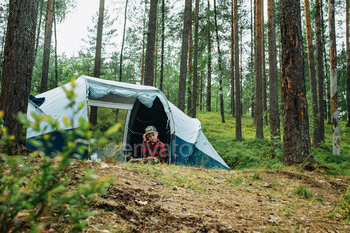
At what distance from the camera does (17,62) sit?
338 centimetres

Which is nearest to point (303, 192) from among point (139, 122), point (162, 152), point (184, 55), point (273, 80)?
point (162, 152)

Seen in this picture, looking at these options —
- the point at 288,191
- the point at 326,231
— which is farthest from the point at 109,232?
the point at 288,191

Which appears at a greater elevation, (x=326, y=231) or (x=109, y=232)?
(x=109, y=232)

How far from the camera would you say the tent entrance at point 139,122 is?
303 inches

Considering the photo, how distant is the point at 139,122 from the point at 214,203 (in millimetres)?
5731

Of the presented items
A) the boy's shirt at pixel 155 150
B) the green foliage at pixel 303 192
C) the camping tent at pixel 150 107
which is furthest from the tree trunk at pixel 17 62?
the green foliage at pixel 303 192

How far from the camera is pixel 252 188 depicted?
3385mm

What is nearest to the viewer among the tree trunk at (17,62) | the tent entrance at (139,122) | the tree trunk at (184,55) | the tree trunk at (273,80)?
the tree trunk at (17,62)

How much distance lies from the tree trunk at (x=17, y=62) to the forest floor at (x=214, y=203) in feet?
4.70

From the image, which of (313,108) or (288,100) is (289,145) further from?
(313,108)

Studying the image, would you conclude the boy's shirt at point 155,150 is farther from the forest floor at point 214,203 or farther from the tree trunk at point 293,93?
the tree trunk at point 293,93

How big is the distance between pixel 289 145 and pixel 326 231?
252 cm

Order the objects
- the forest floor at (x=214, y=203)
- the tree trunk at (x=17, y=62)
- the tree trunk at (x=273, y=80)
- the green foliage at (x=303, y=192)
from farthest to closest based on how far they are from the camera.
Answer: the tree trunk at (x=273, y=80)
the tree trunk at (x=17, y=62)
the green foliage at (x=303, y=192)
the forest floor at (x=214, y=203)

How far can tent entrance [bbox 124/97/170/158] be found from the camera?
7686 millimetres
